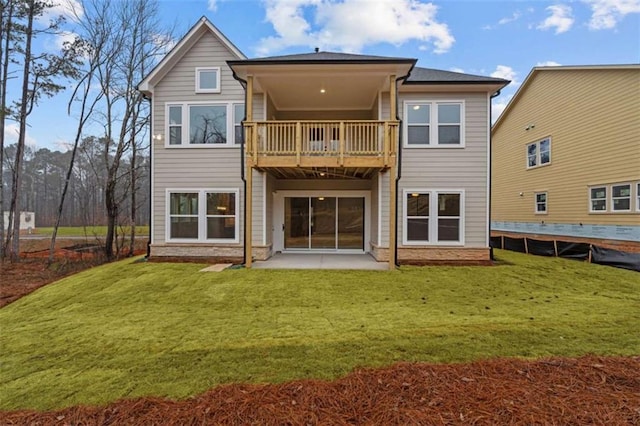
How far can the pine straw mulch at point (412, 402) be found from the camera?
8.14ft

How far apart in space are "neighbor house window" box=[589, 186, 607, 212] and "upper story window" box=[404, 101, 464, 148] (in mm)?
7688

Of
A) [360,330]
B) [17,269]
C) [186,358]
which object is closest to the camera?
[186,358]

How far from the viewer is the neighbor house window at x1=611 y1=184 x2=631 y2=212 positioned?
1134cm

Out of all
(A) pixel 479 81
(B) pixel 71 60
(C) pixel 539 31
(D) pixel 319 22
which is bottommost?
(A) pixel 479 81

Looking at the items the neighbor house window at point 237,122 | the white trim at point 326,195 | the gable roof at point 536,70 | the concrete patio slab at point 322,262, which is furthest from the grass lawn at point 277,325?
the gable roof at point 536,70

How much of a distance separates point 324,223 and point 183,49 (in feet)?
25.5

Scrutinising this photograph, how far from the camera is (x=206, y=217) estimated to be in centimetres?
993

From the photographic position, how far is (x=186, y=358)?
3.74 meters

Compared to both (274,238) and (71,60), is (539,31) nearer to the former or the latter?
(274,238)

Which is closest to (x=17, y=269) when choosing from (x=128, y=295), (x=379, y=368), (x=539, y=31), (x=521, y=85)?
(x=128, y=295)

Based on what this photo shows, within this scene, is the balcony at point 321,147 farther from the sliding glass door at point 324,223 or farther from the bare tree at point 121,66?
the bare tree at point 121,66

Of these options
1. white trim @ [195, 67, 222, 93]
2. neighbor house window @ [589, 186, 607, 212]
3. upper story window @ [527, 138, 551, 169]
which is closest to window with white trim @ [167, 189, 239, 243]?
white trim @ [195, 67, 222, 93]

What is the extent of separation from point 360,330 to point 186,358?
8.06 feet

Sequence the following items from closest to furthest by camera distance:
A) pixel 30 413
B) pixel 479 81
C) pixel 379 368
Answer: pixel 30 413
pixel 379 368
pixel 479 81
